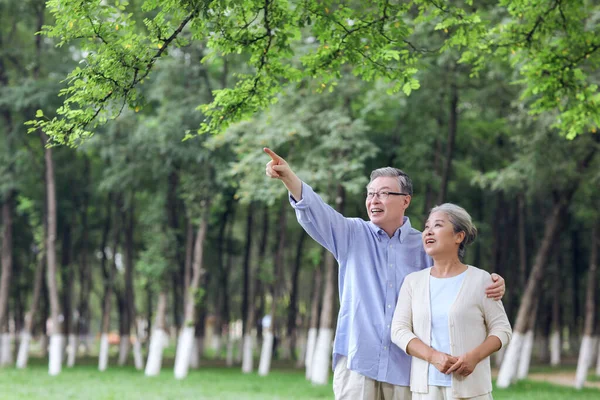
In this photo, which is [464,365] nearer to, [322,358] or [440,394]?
[440,394]

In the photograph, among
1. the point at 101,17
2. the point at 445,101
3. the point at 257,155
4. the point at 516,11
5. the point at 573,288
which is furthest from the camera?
the point at 573,288

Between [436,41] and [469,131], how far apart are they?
24.6 feet

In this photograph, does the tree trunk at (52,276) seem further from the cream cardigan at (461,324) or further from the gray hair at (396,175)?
the cream cardigan at (461,324)

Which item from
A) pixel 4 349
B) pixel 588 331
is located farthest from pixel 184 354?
pixel 588 331

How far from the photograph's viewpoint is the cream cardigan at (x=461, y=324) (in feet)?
13.9

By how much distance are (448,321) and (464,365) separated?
237mm

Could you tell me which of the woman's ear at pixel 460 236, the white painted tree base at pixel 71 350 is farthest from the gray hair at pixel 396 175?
the white painted tree base at pixel 71 350

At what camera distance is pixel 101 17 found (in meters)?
6.09

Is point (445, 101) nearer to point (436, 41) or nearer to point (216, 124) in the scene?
point (436, 41)

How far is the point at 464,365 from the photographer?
13.7ft

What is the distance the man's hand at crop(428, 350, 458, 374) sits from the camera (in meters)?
4.17

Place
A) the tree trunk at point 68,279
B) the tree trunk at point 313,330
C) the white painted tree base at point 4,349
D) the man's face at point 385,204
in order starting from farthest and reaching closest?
the tree trunk at point 68,279, the white painted tree base at point 4,349, the tree trunk at point 313,330, the man's face at point 385,204

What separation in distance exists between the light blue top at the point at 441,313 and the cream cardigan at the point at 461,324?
0.02m

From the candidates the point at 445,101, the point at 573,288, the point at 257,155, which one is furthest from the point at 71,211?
the point at 573,288
